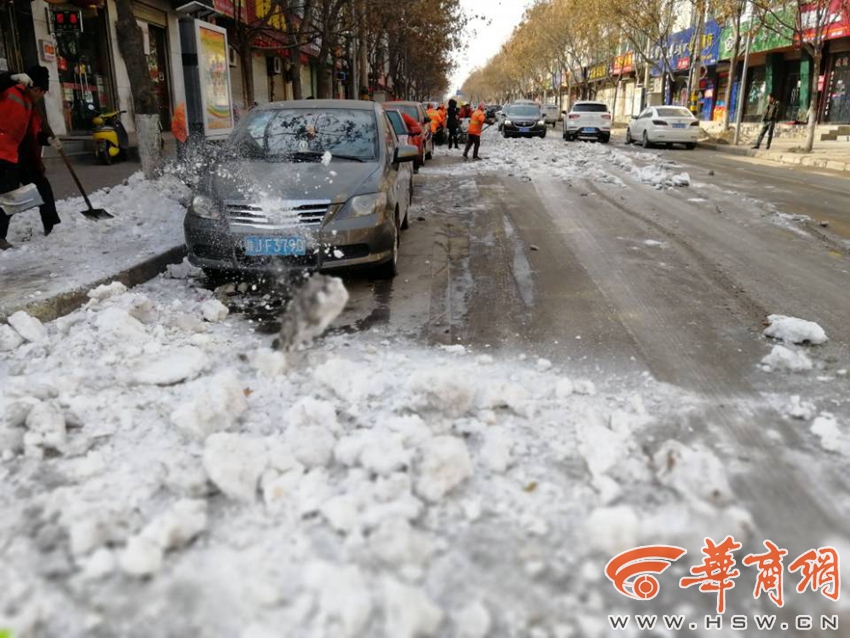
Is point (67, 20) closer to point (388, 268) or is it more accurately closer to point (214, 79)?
point (214, 79)

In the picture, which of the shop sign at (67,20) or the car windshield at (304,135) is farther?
the shop sign at (67,20)

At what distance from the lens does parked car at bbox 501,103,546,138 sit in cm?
2970

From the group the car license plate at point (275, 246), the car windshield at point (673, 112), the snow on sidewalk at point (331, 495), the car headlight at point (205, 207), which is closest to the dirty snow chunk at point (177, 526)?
the snow on sidewalk at point (331, 495)

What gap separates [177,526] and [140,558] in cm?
17

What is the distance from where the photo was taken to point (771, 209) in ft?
34.1

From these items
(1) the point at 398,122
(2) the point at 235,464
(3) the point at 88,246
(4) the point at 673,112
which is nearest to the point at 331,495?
(2) the point at 235,464

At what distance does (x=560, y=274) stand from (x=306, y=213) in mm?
2486

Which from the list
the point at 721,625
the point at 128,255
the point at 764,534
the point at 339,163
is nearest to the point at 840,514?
the point at 764,534

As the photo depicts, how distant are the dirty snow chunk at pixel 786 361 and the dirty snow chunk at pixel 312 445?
110 inches

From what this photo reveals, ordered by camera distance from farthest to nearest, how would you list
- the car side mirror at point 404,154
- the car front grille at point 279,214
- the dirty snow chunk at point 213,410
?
the car side mirror at point 404,154, the car front grille at point 279,214, the dirty snow chunk at point 213,410

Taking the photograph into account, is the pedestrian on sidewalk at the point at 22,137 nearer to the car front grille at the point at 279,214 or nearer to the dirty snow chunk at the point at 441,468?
the car front grille at the point at 279,214

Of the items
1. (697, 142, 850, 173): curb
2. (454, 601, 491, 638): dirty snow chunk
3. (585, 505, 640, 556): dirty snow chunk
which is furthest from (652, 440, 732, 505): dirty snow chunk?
(697, 142, 850, 173): curb

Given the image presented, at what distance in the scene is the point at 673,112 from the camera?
85.0ft

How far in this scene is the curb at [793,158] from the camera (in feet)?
59.6
